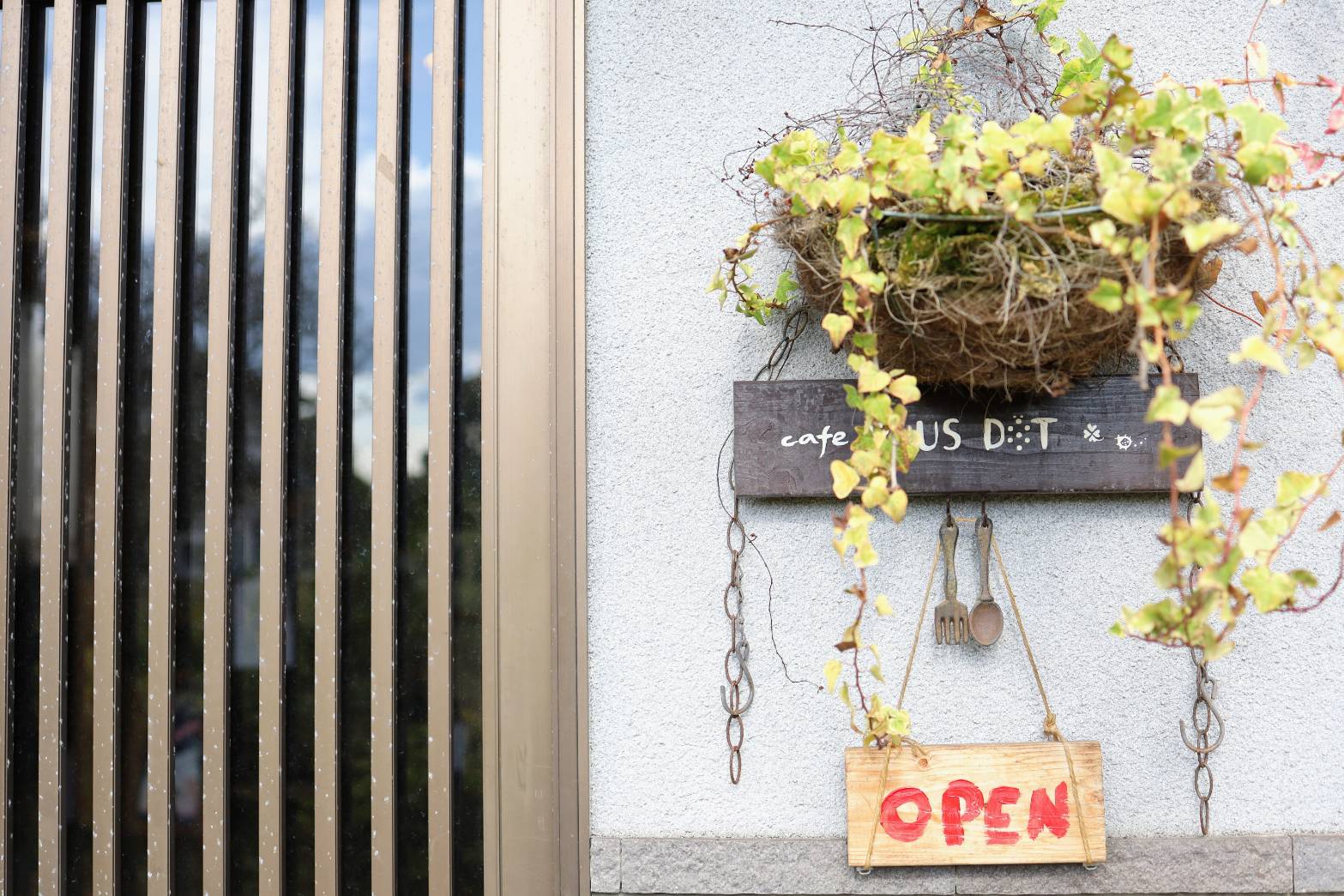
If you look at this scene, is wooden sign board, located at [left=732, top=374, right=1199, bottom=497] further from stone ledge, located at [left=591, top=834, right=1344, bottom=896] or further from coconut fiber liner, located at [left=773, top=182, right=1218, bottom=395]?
stone ledge, located at [left=591, top=834, right=1344, bottom=896]

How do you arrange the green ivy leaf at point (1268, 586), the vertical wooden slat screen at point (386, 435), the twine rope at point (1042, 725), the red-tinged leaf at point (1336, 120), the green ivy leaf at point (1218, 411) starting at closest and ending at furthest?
the green ivy leaf at point (1218, 411) < the green ivy leaf at point (1268, 586) < the red-tinged leaf at point (1336, 120) < the twine rope at point (1042, 725) < the vertical wooden slat screen at point (386, 435)

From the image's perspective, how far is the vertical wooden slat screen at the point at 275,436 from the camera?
5.68ft

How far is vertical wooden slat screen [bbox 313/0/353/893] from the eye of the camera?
1728 mm

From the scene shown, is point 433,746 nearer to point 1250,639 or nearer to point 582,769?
point 582,769

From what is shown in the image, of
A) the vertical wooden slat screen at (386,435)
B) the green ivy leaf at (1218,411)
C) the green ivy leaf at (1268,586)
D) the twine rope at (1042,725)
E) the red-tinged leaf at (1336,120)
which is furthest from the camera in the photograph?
the vertical wooden slat screen at (386,435)

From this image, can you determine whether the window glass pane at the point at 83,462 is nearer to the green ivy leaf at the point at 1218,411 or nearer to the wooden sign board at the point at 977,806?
the wooden sign board at the point at 977,806

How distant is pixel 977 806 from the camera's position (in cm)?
161

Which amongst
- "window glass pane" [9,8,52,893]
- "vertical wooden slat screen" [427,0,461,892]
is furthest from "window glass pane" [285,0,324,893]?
"window glass pane" [9,8,52,893]

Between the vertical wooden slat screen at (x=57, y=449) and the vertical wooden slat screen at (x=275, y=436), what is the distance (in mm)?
378

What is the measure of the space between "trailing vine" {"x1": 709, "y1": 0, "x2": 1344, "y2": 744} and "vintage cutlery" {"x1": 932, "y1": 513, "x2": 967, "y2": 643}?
13 cm

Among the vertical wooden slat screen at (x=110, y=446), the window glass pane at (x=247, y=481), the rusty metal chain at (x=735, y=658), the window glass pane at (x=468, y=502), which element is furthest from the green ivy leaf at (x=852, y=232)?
the vertical wooden slat screen at (x=110, y=446)

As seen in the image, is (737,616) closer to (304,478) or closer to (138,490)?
(304,478)

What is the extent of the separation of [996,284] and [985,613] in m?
0.63

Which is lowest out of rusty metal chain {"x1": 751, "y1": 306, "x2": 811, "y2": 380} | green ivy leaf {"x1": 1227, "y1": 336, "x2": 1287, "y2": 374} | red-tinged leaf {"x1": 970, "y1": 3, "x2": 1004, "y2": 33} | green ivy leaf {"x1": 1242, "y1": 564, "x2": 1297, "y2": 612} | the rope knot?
the rope knot
